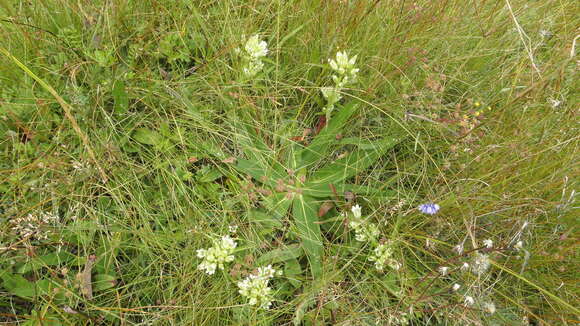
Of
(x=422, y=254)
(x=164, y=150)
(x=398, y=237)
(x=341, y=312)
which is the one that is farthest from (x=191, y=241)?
(x=422, y=254)

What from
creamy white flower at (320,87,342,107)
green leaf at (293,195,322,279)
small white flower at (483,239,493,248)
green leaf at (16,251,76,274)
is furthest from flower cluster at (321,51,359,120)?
green leaf at (16,251,76,274)

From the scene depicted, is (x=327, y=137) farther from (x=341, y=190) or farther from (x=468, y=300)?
(x=468, y=300)

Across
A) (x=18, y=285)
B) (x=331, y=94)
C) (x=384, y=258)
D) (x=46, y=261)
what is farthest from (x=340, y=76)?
(x=18, y=285)

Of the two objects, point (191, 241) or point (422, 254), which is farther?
point (422, 254)

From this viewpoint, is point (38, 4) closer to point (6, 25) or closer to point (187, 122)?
point (6, 25)

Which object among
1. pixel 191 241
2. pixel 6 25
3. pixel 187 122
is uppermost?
pixel 6 25

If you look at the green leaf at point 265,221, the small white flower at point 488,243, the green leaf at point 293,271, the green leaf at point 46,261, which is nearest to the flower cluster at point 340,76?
the green leaf at point 265,221

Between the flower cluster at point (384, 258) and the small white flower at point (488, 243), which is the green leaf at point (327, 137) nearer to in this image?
the flower cluster at point (384, 258)
